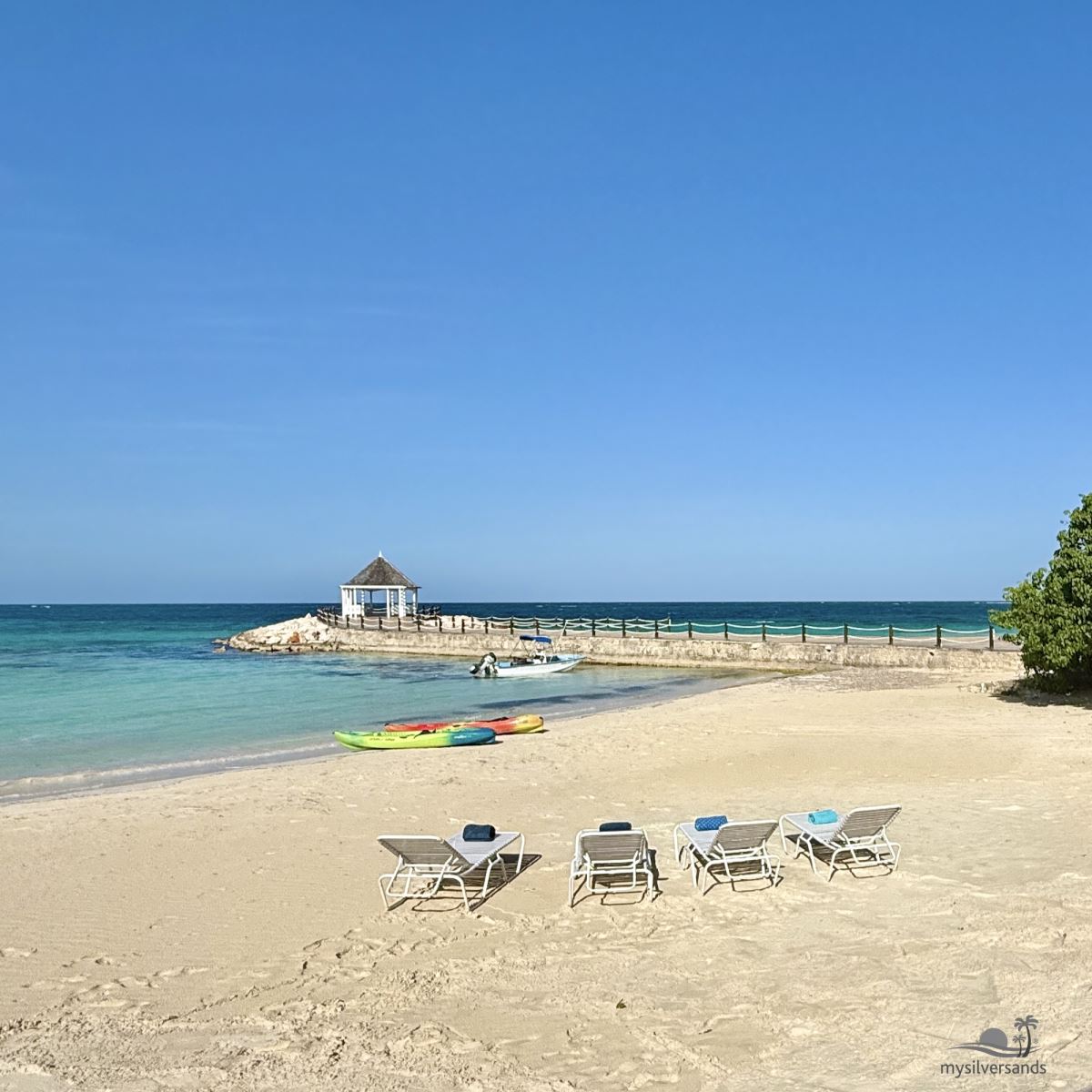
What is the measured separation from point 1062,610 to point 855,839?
1242 centimetres

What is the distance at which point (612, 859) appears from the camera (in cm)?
812

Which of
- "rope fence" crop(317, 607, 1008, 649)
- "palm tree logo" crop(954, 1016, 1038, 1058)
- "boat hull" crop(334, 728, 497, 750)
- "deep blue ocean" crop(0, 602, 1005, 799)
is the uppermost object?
"rope fence" crop(317, 607, 1008, 649)

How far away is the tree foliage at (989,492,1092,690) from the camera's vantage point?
18344mm

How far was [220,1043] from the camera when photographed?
212 inches

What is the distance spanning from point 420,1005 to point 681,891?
2934 millimetres

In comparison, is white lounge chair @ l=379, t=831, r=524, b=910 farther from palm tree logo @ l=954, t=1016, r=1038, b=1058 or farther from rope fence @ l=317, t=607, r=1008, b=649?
rope fence @ l=317, t=607, r=1008, b=649

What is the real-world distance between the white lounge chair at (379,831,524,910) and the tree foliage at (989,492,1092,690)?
14555 mm

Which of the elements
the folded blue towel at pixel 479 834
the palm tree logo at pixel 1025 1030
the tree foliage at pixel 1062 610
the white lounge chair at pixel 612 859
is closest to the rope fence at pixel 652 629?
the tree foliage at pixel 1062 610

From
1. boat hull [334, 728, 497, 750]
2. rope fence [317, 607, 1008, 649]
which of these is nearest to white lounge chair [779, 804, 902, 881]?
boat hull [334, 728, 497, 750]

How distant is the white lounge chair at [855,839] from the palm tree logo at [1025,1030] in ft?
9.76

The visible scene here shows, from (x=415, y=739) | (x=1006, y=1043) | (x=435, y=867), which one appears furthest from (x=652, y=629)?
(x=1006, y=1043)

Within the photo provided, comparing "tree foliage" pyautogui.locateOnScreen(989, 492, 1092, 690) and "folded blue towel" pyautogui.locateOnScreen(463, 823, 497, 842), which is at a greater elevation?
"tree foliage" pyautogui.locateOnScreen(989, 492, 1092, 690)

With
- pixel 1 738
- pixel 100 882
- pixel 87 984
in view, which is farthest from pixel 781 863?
pixel 1 738

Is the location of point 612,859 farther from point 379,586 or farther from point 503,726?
point 379,586
